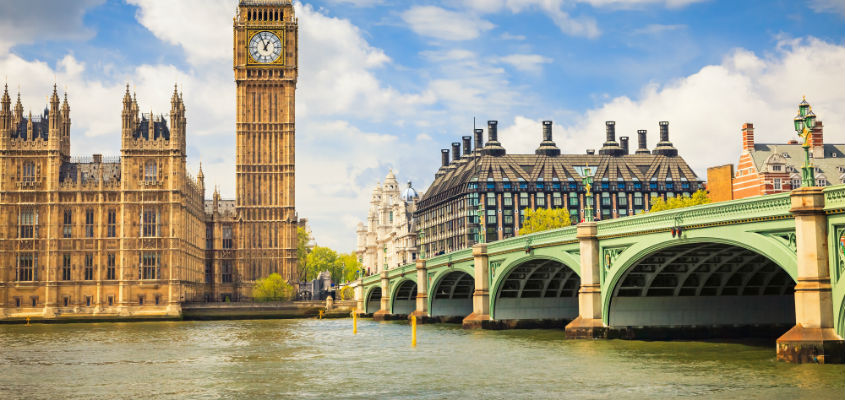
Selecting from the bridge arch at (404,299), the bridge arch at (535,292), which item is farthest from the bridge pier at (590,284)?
the bridge arch at (404,299)

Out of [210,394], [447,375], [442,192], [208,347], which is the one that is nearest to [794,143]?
[442,192]

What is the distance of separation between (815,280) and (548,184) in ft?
403

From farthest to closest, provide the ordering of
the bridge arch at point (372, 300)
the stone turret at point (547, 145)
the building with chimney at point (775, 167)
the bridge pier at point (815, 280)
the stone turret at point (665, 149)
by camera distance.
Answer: the stone turret at point (665, 149) → the stone turret at point (547, 145) → the bridge arch at point (372, 300) → the building with chimney at point (775, 167) → the bridge pier at point (815, 280)

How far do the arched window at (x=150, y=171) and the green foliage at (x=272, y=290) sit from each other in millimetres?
21849

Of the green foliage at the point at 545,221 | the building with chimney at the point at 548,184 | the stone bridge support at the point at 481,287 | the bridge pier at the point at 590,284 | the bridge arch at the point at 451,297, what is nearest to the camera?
the bridge pier at the point at 590,284

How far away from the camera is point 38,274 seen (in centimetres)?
11919

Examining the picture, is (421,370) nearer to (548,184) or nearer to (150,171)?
(150,171)

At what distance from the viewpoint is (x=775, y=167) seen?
340 feet

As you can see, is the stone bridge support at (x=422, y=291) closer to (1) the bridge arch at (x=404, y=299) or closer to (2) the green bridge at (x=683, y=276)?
(2) the green bridge at (x=683, y=276)

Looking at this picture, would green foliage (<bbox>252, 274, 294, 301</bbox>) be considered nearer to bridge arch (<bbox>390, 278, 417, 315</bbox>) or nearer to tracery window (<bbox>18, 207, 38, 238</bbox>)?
bridge arch (<bbox>390, 278, 417, 315</bbox>)

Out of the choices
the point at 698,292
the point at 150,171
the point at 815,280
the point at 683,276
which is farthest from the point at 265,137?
the point at 815,280

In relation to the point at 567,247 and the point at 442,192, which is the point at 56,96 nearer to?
the point at 442,192

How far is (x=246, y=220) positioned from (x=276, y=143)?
11.9 m

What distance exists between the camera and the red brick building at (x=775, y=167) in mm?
102938
